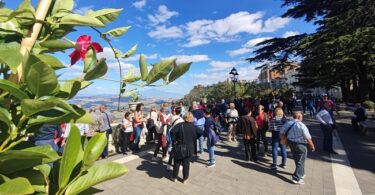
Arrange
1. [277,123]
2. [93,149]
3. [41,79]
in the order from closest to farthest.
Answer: [41,79] → [93,149] → [277,123]

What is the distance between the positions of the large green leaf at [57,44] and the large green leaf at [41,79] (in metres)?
0.25

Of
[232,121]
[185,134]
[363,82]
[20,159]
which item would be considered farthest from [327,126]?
[363,82]

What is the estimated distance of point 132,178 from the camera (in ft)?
25.6

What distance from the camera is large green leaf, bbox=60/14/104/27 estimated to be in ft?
2.35

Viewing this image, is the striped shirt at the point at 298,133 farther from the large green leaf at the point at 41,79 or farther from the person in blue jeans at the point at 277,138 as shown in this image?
the large green leaf at the point at 41,79

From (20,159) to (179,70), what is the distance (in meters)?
0.39

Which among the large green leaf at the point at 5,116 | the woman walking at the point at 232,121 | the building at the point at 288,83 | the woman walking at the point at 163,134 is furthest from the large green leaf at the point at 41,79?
the building at the point at 288,83

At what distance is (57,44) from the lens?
2.56ft

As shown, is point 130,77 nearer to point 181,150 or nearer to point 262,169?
point 181,150

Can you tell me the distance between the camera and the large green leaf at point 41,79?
53 centimetres

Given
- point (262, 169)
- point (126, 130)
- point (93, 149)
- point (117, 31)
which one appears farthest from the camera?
point (126, 130)

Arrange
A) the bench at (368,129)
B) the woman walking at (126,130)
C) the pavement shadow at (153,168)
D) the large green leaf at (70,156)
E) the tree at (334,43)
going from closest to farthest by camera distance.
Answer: the large green leaf at (70,156)
the pavement shadow at (153,168)
the woman walking at (126,130)
the bench at (368,129)
the tree at (334,43)

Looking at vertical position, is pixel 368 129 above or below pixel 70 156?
below

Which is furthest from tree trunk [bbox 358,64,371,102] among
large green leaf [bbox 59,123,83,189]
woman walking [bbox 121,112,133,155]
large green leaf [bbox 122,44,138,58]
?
large green leaf [bbox 59,123,83,189]
